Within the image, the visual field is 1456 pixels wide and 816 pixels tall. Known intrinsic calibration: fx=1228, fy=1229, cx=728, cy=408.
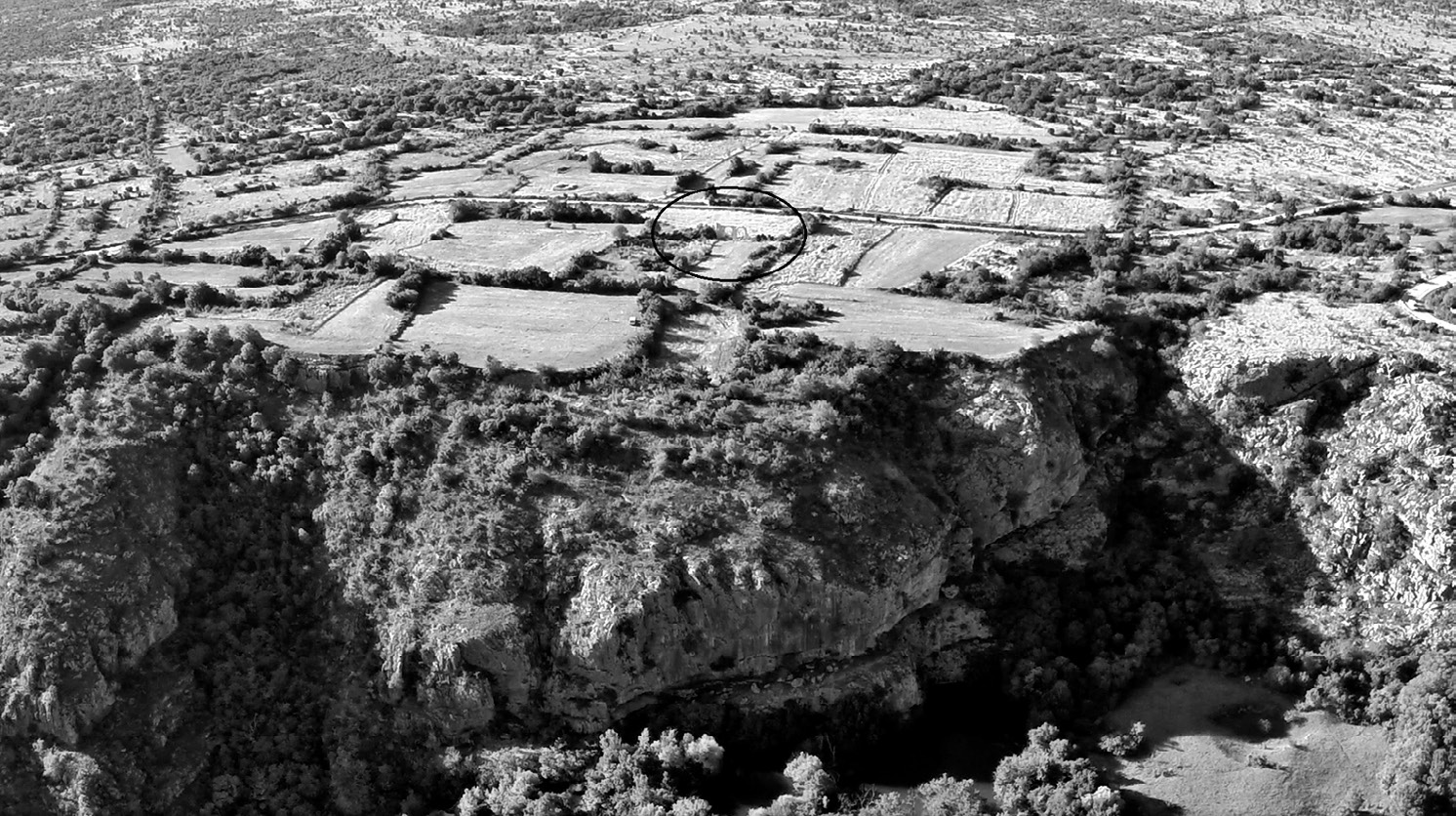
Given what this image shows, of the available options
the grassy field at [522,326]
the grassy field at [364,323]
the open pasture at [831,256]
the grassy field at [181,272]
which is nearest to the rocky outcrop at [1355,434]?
the open pasture at [831,256]

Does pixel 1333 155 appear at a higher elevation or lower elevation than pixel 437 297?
higher

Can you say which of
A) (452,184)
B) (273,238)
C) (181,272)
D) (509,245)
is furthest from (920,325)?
(181,272)

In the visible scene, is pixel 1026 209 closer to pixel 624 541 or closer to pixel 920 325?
pixel 920 325

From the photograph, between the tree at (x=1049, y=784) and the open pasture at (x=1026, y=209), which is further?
the open pasture at (x=1026, y=209)

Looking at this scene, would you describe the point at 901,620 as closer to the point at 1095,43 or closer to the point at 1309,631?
the point at 1309,631

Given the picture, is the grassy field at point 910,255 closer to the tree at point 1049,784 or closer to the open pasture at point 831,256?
the open pasture at point 831,256

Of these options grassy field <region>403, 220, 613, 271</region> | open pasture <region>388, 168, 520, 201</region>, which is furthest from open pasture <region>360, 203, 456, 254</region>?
open pasture <region>388, 168, 520, 201</region>
